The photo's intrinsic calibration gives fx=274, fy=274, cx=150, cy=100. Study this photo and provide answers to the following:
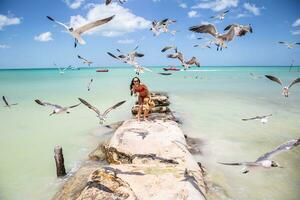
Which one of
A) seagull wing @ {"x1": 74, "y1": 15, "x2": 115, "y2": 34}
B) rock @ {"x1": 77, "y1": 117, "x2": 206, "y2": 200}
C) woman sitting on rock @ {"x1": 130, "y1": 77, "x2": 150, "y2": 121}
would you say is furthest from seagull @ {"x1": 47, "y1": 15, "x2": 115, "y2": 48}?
woman sitting on rock @ {"x1": 130, "y1": 77, "x2": 150, "y2": 121}

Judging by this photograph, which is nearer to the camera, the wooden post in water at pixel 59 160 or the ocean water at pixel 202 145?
the ocean water at pixel 202 145

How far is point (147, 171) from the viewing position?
22.4ft

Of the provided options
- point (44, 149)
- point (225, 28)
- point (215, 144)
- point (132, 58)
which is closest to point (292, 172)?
point (215, 144)

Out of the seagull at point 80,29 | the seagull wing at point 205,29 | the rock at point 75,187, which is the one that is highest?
the seagull wing at point 205,29

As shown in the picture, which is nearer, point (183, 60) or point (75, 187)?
point (75, 187)

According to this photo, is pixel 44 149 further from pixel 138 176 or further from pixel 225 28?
pixel 225 28

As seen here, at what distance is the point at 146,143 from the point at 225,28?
4.40 meters

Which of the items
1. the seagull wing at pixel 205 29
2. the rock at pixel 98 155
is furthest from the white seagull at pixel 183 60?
the rock at pixel 98 155

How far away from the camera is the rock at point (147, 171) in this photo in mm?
5874

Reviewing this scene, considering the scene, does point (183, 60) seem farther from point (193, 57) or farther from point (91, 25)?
point (91, 25)

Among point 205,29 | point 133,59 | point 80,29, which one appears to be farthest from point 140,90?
point 80,29

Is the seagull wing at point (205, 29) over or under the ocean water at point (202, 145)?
over

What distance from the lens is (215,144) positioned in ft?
47.9

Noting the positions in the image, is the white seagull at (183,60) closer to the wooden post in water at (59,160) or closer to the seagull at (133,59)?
the seagull at (133,59)
